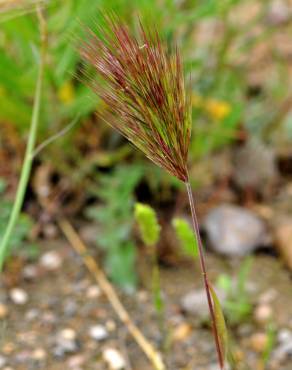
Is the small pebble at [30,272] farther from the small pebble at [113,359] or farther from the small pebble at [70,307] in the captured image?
the small pebble at [113,359]

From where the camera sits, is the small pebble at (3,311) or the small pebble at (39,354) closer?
the small pebble at (39,354)

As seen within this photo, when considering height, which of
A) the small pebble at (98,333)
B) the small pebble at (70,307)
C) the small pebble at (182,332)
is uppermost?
the small pebble at (70,307)

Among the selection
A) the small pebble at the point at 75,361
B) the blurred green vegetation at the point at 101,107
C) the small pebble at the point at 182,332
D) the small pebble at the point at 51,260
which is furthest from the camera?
the small pebble at the point at 51,260

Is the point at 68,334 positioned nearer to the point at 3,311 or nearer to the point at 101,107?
the point at 3,311

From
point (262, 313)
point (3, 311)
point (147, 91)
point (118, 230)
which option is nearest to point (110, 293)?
point (118, 230)

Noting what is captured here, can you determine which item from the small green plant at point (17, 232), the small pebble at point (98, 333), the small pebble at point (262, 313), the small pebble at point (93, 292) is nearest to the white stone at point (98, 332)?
the small pebble at point (98, 333)

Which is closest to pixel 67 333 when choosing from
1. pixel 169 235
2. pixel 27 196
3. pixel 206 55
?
pixel 169 235
